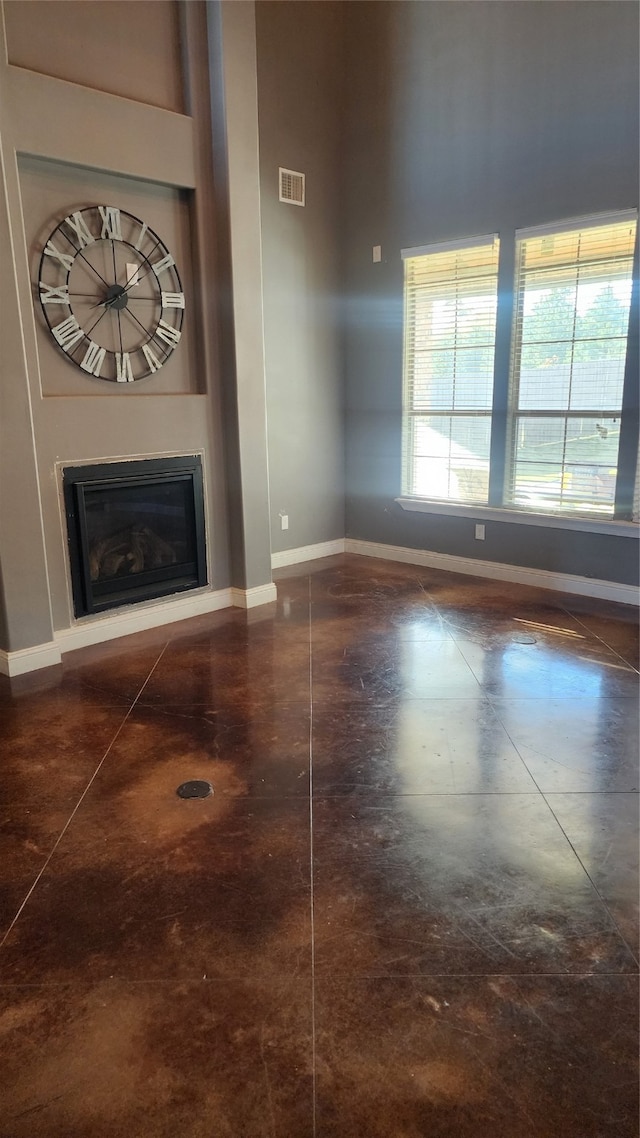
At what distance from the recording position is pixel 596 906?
1979mm

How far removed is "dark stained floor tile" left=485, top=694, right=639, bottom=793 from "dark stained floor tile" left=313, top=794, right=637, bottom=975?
0.25 metres

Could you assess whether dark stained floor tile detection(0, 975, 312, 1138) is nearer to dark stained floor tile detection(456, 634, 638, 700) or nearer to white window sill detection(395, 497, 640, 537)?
dark stained floor tile detection(456, 634, 638, 700)

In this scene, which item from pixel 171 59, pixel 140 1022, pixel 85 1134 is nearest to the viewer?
pixel 85 1134

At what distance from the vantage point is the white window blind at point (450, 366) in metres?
5.12

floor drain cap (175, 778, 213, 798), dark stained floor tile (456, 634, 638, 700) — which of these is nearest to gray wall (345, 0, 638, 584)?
dark stained floor tile (456, 634, 638, 700)

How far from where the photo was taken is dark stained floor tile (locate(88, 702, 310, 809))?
8.64 feet

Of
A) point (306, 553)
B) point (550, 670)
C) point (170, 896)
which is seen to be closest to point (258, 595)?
point (306, 553)

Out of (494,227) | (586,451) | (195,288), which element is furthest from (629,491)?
(195,288)

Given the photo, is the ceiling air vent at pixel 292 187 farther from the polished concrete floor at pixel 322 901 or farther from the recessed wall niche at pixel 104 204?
the polished concrete floor at pixel 322 901

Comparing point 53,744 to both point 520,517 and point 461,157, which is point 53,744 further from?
point 461,157

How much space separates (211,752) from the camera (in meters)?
2.87

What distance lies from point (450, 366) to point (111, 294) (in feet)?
8.46

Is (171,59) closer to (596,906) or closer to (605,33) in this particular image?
(605,33)

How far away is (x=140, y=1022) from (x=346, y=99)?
20.5 feet
